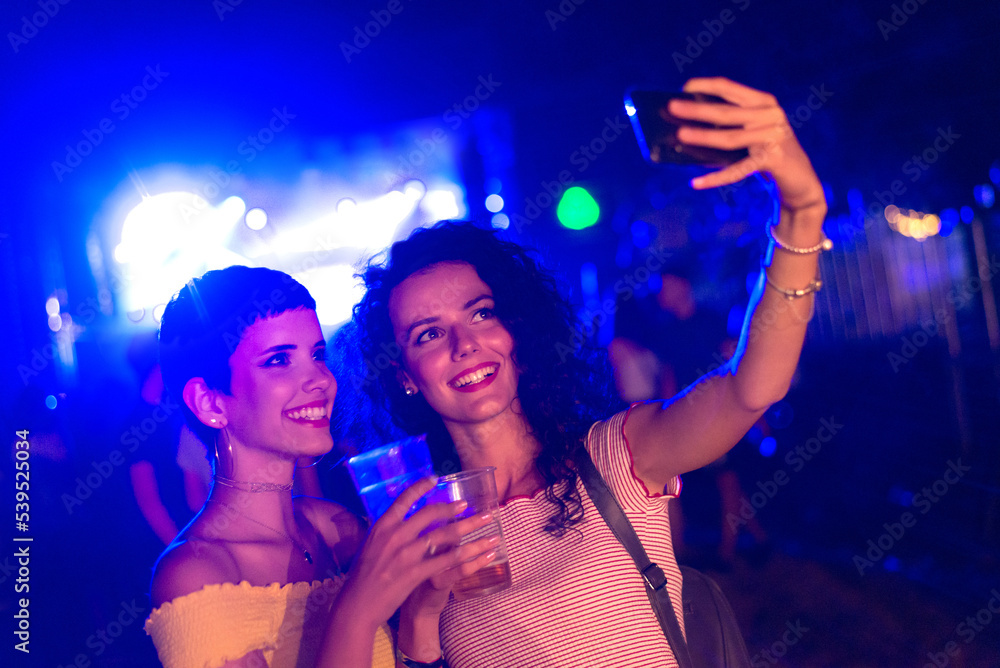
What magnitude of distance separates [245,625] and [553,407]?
1068 mm

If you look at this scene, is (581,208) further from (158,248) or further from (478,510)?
(478,510)

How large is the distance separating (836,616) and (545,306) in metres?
3.51

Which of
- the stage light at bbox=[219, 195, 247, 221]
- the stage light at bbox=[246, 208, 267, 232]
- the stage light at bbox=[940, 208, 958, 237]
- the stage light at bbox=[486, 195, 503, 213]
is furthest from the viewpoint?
the stage light at bbox=[486, 195, 503, 213]

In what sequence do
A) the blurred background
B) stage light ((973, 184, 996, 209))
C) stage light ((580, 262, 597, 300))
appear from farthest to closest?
stage light ((580, 262, 597, 300)) → stage light ((973, 184, 996, 209)) → the blurred background

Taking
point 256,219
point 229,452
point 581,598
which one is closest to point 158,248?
point 256,219

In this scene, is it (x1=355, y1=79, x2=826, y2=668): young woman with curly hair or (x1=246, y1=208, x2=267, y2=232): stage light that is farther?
(x1=246, y1=208, x2=267, y2=232): stage light

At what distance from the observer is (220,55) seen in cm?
470

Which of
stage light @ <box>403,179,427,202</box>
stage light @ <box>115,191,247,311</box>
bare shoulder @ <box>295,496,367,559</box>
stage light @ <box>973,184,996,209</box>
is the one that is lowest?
bare shoulder @ <box>295,496,367,559</box>

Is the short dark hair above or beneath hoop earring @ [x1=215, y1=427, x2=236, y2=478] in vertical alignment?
above

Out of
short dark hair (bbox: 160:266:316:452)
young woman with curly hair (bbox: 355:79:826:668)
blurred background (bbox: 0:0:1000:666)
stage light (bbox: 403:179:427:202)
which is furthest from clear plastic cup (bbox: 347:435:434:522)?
stage light (bbox: 403:179:427:202)

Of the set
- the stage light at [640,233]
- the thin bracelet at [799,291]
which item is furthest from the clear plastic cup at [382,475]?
the stage light at [640,233]

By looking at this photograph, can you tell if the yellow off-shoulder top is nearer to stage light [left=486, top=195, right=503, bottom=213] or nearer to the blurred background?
the blurred background

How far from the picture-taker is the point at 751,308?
1479 mm

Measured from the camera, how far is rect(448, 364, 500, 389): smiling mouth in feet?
6.38
